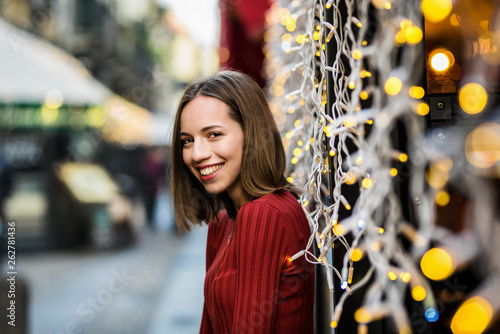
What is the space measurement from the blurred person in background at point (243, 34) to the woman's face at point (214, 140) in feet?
7.84

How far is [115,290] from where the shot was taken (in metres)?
6.05

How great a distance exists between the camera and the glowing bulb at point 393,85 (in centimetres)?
78

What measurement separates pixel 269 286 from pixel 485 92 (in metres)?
0.70

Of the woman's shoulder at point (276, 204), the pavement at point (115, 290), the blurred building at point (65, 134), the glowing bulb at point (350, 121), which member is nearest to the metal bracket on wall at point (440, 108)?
the glowing bulb at point (350, 121)

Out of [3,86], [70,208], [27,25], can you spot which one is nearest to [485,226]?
[3,86]

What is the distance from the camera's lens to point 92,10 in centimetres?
1254

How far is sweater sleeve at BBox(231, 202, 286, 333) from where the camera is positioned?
3.98ft

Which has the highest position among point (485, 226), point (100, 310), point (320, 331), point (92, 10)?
point (92, 10)

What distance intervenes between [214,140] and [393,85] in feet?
2.48

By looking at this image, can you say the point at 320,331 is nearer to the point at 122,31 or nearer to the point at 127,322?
the point at 127,322

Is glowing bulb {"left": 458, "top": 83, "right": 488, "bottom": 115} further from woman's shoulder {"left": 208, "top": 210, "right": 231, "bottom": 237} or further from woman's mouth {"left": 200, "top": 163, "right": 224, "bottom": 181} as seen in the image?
woman's shoulder {"left": 208, "top": 210, "right": 231, "bottom": 237}

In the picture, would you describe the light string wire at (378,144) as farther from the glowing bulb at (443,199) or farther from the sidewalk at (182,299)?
the sidewalk at (182,299)

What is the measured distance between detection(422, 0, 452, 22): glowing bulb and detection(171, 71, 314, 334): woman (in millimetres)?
599

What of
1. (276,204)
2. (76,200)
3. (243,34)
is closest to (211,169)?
(276,204)
